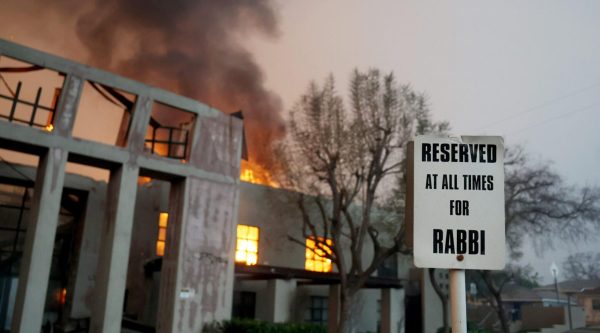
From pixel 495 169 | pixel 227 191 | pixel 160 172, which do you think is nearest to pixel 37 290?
pixel 160 172

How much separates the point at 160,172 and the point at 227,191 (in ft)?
8.68

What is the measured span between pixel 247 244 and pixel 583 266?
53.1 m

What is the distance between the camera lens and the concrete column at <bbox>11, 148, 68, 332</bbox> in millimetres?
15656

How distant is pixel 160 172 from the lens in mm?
18969

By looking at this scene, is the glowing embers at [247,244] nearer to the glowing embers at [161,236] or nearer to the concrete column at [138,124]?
the glowing embers at [161,236]

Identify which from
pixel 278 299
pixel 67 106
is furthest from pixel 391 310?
pixel 67 106

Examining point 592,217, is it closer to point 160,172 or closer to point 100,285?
point 160,172

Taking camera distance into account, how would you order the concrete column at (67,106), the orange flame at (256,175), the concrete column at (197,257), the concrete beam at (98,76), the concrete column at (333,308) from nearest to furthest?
the concrete beam at (98,76) → the concrete column at (67,106) → the concrete column at (197,257) → the concrete column at (333,308) → the orange flame at (256,175)

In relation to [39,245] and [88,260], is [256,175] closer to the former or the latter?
[88,260]

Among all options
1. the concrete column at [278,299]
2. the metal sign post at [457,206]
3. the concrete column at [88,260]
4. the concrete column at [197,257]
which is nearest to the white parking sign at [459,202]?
the metal sign post at [457,206]

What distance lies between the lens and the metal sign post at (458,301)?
292 cm

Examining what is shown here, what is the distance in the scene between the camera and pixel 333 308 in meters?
25.8

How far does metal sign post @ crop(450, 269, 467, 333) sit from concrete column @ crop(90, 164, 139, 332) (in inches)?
627

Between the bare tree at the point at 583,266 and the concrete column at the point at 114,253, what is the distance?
2319 inches
